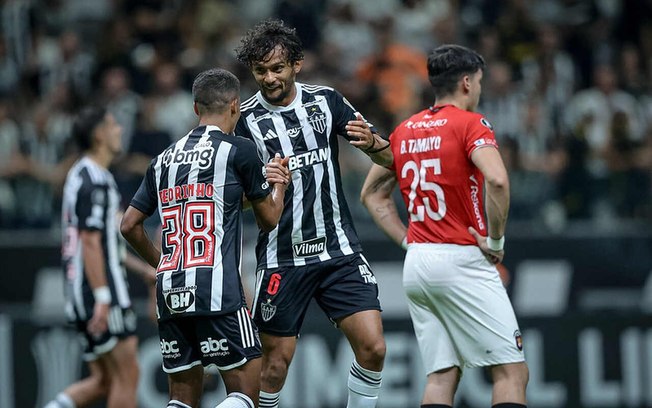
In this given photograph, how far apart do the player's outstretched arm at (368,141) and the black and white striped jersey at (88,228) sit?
9.34ft

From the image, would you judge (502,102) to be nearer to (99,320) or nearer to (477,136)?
(99,320)

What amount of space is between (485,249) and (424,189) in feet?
1.81

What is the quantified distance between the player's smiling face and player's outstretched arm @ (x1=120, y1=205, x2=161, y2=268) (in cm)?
111

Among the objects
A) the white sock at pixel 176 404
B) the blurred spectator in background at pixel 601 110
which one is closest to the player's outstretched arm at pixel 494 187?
the white sock at pixel 176 404

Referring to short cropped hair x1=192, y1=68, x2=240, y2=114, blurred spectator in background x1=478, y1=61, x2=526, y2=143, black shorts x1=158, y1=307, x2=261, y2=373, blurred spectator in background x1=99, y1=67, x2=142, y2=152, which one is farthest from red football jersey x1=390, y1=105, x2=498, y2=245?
blurred spectator in background x1=99, y1=67, x2=142, y2=152

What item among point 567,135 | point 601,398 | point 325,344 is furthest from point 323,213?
point 567,135

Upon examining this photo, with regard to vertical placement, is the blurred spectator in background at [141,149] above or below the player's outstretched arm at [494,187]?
above

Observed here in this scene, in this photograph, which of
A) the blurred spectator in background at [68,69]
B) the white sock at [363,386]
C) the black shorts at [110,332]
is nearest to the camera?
the white sock at [363,386]

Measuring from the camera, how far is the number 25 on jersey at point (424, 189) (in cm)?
731

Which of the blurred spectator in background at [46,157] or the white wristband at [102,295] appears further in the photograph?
the blurred spectator in background at [46,157]

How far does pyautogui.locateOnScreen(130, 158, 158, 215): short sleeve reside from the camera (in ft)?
22.0

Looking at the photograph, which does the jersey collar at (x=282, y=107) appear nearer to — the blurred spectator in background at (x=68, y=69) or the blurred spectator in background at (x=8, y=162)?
the blurred spectator in background at (x=8, y=162)

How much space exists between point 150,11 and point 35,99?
6.85ft

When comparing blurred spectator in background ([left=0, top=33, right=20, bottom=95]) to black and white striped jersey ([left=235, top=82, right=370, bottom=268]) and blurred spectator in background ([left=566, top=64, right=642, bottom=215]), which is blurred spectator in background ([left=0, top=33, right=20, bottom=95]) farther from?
black and white striped jersey ([left=235, top=82, right=370, bottom=268])
